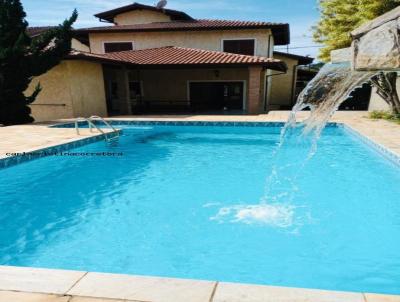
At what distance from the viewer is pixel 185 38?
21594mm

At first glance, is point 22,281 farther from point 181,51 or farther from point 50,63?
point 181,51

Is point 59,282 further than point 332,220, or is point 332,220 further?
point 332,220

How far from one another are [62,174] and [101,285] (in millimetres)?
6222

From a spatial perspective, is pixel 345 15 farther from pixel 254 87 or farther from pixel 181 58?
pixel 181 58

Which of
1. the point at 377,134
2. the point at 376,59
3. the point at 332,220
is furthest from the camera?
the point at 377,134

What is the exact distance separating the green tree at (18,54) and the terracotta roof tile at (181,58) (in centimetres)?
132

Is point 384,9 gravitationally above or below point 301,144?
above

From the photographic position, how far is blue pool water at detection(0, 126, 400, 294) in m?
4.09

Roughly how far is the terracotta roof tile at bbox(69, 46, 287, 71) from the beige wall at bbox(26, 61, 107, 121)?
1001 millimetres

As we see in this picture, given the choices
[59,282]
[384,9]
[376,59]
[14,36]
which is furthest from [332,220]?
[14,36]

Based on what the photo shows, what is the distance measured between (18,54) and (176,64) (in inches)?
316

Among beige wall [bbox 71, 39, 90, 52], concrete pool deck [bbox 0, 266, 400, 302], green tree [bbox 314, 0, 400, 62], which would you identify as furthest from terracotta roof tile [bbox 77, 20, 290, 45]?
concrete pool deck [bbox 0, 266, 400, 302]

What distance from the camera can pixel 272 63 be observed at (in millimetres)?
16859

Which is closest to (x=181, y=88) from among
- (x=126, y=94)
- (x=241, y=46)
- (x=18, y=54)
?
(x=126, y=94)
